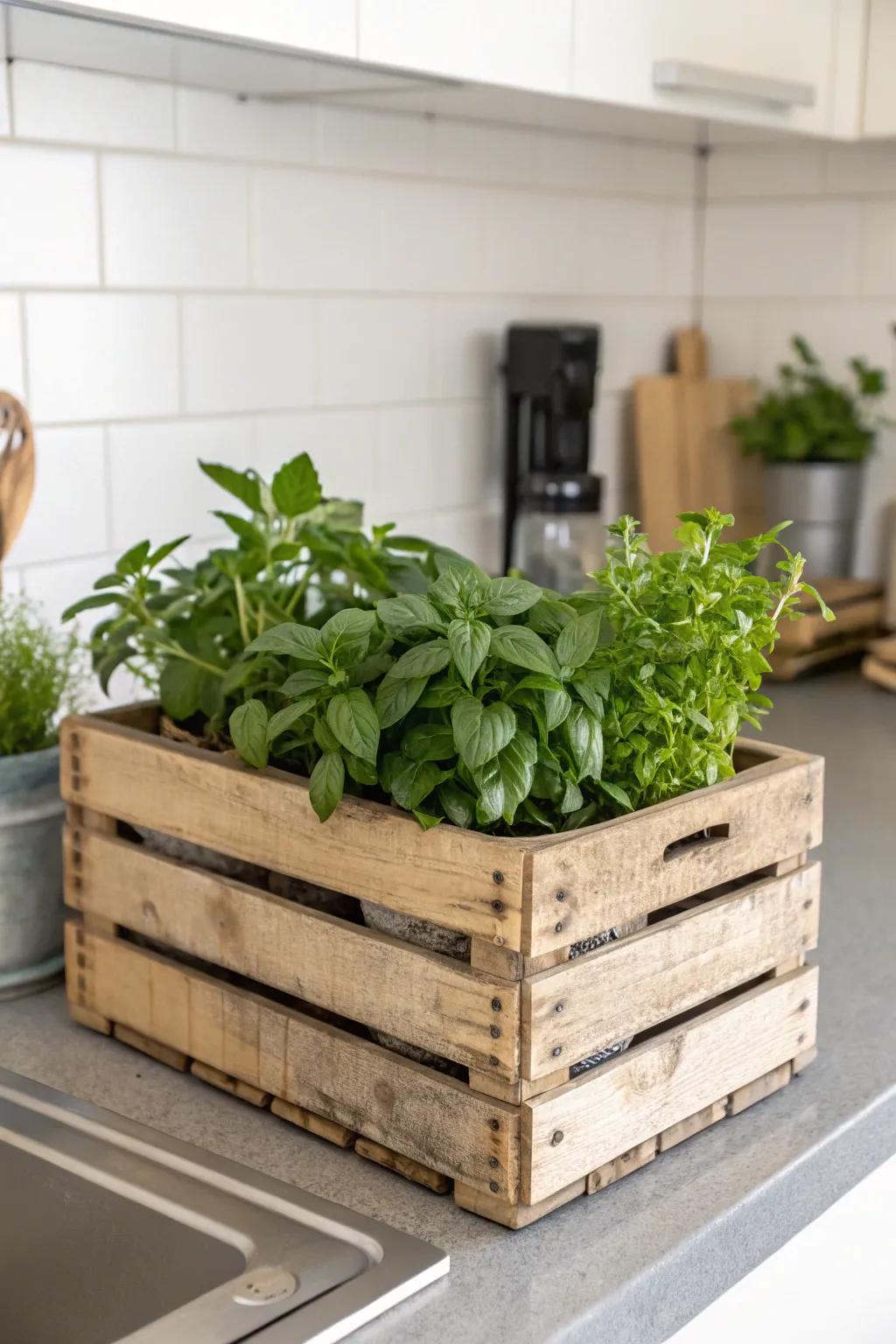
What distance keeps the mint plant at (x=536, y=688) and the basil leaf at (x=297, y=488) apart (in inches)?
7.5

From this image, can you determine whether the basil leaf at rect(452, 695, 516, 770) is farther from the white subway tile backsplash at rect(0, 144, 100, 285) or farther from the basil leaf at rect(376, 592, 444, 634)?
the white subway tile backsplash at rect(0, 144, 100, 285)

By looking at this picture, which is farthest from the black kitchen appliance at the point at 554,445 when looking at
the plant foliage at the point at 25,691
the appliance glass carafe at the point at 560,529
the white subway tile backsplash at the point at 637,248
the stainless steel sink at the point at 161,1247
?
the stainless steel sink at the point at 161,1247

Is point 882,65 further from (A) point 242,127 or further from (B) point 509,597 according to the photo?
(B) point 509,597

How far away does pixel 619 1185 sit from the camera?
793 mm

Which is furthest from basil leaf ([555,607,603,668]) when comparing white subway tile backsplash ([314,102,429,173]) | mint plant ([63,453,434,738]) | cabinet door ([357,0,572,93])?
white subway tile backsplash ([314,102,429,173])

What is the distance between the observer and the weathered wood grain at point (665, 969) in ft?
2.37

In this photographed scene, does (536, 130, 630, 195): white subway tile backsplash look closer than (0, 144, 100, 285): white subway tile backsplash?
No

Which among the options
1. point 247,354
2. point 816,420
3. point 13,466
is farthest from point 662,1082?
point 816,420

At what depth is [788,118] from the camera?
5.17ft

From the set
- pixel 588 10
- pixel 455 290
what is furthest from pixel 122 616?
pixel 455 290

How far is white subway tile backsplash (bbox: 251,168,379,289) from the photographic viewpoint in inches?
57.1

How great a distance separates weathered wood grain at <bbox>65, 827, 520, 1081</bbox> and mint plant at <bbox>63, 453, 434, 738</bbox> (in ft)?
0.34

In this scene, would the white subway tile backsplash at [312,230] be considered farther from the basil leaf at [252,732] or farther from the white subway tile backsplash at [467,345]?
the basil leaf at [252,732]

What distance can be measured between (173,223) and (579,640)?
794 mm
